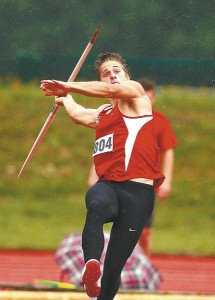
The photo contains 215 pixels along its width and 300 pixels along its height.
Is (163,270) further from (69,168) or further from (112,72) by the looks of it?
(69,168)

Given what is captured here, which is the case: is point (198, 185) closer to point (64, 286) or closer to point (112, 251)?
point (64, 286)

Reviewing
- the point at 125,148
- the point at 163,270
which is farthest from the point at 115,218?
the point at 163,270

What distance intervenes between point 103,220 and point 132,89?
686mm

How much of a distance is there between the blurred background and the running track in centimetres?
227

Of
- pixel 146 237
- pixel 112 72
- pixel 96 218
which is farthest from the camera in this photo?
pixel 146 237

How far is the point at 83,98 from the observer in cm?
1870

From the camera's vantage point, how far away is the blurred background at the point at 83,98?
1642 centimetres

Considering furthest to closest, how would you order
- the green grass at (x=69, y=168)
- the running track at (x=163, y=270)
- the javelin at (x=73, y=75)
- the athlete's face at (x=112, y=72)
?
Answer: the green grass at (x=69, y=168)
the running track at (x=163, y=270)
the javelin at (x=73, y=75)
the athlete's face at (x=112, y=72)

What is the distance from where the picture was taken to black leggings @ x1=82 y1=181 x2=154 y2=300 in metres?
6.03

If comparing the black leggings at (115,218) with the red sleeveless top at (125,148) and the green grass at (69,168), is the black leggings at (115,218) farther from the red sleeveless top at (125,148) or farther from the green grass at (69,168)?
the green grass at (69,168)

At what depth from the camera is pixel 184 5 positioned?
62.4 ft

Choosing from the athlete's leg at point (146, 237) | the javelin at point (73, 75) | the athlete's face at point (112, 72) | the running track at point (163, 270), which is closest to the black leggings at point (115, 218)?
the athlete's face at point (112, 72)

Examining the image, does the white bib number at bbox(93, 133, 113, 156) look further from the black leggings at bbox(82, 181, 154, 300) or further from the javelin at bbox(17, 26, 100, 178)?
the javelin at bbox(17, 26, 100, 178)

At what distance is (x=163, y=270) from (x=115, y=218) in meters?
5.30
